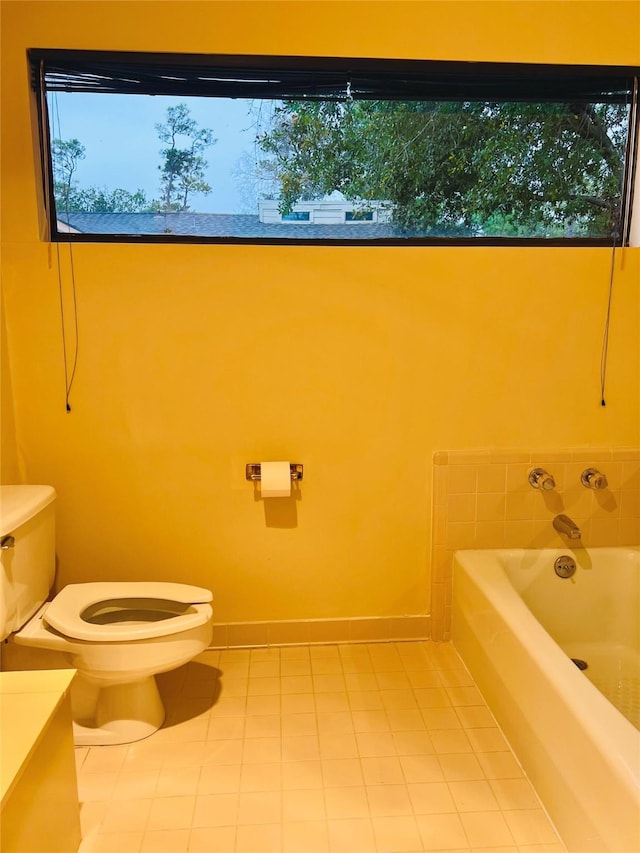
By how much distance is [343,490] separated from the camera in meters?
2.45

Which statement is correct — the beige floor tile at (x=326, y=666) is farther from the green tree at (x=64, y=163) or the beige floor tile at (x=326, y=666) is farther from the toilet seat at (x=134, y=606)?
the green tree at (x=64, y=163)

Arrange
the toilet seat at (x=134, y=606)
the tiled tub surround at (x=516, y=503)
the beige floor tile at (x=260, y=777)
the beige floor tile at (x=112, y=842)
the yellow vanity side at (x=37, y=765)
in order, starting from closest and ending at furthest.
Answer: the yellow vanity side at (x=37, y=765) < the beige floor tile at (x=112, y=842) < the beige floor tile at (x=260, y=777) < the toilet seat at (x=134, y=606) < the tiled tub surround at (x=516, y=503)

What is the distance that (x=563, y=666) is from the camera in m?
1.69

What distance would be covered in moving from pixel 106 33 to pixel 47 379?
117 centimetres

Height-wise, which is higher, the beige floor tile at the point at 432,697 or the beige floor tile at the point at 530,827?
the beige floor tile at the point at 432,697

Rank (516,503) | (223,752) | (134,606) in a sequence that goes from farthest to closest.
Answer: (516,503) → (134,606) → (223,752)

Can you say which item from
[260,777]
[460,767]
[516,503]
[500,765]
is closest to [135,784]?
[260,777]

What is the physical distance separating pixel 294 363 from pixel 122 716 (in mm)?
1295

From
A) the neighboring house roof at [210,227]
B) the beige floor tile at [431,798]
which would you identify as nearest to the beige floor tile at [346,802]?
the beige floor tile at [431,798]

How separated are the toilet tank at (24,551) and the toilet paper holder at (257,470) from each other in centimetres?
68

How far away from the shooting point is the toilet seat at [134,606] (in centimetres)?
188

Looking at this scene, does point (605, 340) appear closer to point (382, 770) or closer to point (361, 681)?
point (361, 681)

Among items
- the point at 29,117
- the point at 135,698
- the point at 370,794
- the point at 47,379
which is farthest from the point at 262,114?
the point at 370,794

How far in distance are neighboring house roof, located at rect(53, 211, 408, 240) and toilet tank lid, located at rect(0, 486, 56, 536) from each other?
36.2 inches
